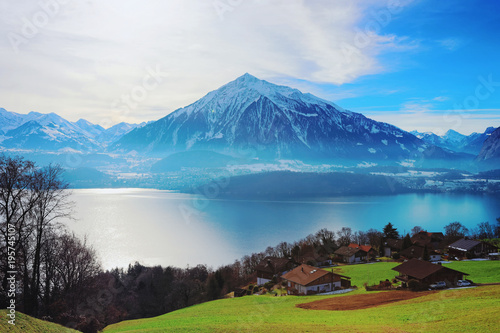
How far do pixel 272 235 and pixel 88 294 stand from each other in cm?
8126

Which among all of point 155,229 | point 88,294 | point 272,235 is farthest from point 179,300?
point 155,229

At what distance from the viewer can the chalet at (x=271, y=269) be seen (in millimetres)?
48656

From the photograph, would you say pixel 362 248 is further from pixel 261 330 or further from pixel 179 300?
pixel 261 330

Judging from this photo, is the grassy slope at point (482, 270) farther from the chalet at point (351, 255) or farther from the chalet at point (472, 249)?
the chalet at point (351, 255)

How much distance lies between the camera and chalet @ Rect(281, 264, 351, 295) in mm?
34750

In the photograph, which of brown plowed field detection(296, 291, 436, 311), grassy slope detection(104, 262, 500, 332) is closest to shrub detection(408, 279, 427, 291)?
brown plowed field detection(296, 291, 436, 311)

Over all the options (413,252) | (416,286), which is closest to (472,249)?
(413,252)

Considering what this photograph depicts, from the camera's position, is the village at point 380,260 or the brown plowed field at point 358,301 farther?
the village at point 380,260

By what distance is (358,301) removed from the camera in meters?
25.5

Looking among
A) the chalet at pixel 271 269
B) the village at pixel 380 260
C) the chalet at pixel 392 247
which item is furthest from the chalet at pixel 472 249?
the chalet at pixel 271 269

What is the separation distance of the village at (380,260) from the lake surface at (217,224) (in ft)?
93.2

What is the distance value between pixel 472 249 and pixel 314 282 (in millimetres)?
31149

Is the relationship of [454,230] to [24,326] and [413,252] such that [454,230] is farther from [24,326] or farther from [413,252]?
[24,326]

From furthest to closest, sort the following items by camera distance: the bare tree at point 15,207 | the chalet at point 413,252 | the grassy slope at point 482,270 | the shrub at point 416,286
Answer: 1. the chalet at point 413,252
2. the grassy slope at point 482,270
3. the shrub at point 416,286
4. the bare tree at point 15,207
